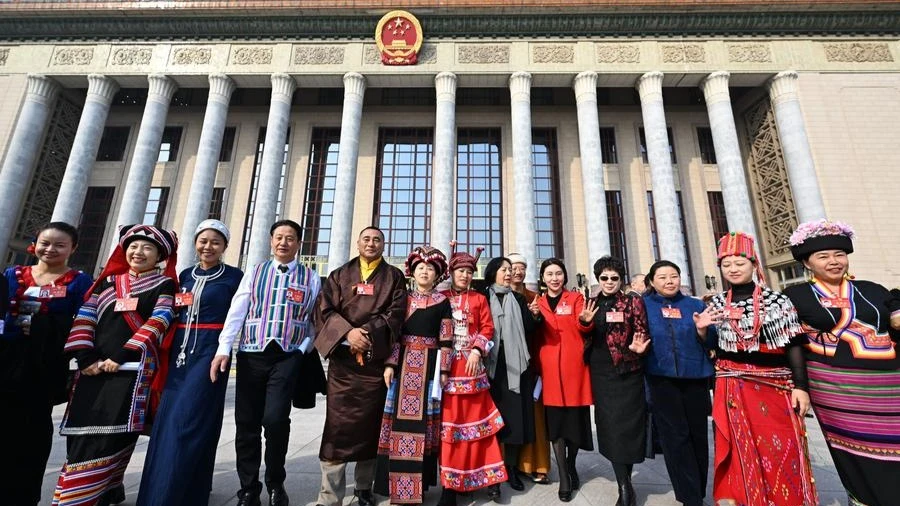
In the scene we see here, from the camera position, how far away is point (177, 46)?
16141mm

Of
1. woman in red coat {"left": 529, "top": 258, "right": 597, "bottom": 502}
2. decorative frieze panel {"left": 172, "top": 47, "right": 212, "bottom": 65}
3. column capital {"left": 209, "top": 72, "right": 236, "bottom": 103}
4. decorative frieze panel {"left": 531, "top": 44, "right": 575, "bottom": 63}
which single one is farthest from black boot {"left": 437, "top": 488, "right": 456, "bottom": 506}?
decorative frieze panel {"left": 172, "top": 47, "right": 212, "bottom": 65}

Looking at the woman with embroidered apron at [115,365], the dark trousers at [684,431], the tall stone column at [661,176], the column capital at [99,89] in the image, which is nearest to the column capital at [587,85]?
the tall stone column at [661,176]

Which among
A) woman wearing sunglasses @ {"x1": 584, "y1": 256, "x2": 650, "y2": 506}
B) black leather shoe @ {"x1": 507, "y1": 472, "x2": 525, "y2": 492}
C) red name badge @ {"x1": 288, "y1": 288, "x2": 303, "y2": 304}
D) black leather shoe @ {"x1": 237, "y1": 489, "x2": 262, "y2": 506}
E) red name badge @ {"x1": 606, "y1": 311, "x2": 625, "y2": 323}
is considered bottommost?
black leather shoe @ {"x1": 507, "y1": 472, "x2": 525, "y2": 492}

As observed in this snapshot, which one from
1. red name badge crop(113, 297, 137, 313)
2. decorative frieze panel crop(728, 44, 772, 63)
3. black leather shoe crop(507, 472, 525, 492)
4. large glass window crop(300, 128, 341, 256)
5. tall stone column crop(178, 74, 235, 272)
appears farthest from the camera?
large glass window crop(300, 128, 341, 256)

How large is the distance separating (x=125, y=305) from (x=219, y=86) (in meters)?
16.6

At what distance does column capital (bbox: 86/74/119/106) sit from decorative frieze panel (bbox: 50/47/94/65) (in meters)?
1.04

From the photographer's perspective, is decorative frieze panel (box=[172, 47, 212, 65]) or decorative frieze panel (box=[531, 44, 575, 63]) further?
decorative frieze panel (box=[172, 47, 212, 65])

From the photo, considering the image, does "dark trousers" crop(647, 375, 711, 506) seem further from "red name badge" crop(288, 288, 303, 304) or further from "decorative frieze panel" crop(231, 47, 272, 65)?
"decorative frieze panel" crop(231, 47, 272, 65)

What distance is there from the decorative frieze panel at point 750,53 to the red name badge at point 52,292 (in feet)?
66.6

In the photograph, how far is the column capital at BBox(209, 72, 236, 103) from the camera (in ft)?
51.3

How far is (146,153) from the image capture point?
15.1 meters

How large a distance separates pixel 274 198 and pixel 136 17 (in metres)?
9.95

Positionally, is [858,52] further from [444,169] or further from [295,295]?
[295,295]

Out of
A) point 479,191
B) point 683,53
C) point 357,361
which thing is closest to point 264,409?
point 357,361
